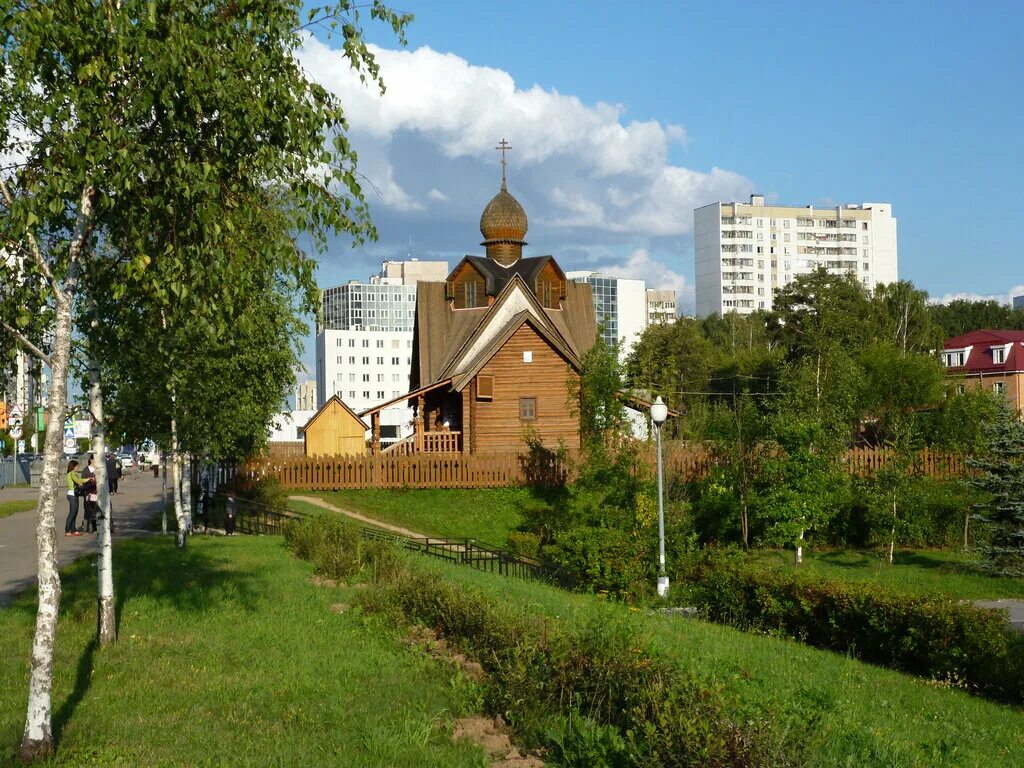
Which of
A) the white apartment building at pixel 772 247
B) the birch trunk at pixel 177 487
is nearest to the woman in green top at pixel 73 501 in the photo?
the birch trunk at pixel 177 487

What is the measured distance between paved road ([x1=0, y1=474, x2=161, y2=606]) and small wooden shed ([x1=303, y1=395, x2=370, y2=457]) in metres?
9.89

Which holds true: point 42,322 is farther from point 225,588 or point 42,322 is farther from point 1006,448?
point 1006,448

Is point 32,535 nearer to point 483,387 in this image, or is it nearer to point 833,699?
point 483,387

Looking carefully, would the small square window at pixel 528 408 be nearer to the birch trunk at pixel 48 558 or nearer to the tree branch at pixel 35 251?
the tree branch at pixel 35 251

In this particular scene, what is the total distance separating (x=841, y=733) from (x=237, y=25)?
315 inches

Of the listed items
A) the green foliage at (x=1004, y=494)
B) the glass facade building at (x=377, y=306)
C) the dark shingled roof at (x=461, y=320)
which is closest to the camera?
the green foliage at (x=1004, y=494)

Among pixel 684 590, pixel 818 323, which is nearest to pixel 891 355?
pixel 818 323

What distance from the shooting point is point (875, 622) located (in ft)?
49.7

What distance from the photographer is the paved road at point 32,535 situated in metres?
17.6

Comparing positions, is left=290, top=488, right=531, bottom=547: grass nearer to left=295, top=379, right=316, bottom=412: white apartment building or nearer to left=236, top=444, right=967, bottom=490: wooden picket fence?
left=236, top=444, right=967, bottom=490: wooden picket fence

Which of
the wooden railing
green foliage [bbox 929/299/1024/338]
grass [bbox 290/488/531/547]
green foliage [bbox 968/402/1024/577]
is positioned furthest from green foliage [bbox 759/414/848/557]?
green foliage [bbox 929/299/1024/338]

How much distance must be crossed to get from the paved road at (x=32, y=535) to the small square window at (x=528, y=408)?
1360cm

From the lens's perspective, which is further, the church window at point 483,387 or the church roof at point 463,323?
the church roof at point 463,323

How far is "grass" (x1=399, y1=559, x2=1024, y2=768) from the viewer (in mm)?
7234
